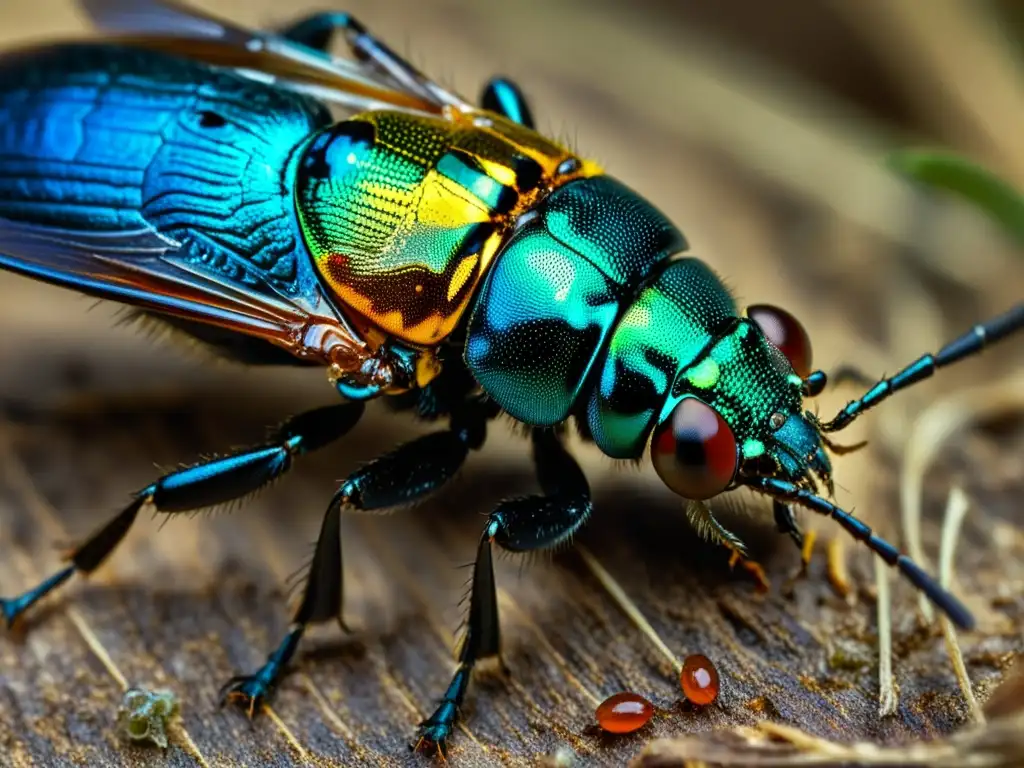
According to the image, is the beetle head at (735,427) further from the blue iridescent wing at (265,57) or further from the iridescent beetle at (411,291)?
the blue iridescent wing at (265,57)

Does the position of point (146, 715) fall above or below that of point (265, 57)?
below

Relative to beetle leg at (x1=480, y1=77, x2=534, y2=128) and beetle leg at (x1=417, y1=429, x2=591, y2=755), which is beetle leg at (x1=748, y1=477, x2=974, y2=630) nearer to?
beetle leg at (x1=417, y1=429, x2=591, y2=755)

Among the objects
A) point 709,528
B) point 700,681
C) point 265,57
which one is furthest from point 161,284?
point 700,681

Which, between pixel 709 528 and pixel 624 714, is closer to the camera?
pixel 624 714

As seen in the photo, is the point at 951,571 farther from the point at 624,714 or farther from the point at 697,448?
the point at 624,714

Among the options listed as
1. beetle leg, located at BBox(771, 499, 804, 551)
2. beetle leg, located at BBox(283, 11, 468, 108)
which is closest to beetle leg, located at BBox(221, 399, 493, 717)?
beetle leg, located at BBox(771, 499, 804, 551)

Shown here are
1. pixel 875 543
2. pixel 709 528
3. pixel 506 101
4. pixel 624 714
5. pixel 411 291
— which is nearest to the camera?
pixel 875 543

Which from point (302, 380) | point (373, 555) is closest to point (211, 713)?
point (373, 555)

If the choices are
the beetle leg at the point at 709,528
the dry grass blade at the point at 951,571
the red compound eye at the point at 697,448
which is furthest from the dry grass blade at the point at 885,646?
the red compound eye at the point at 697,448
